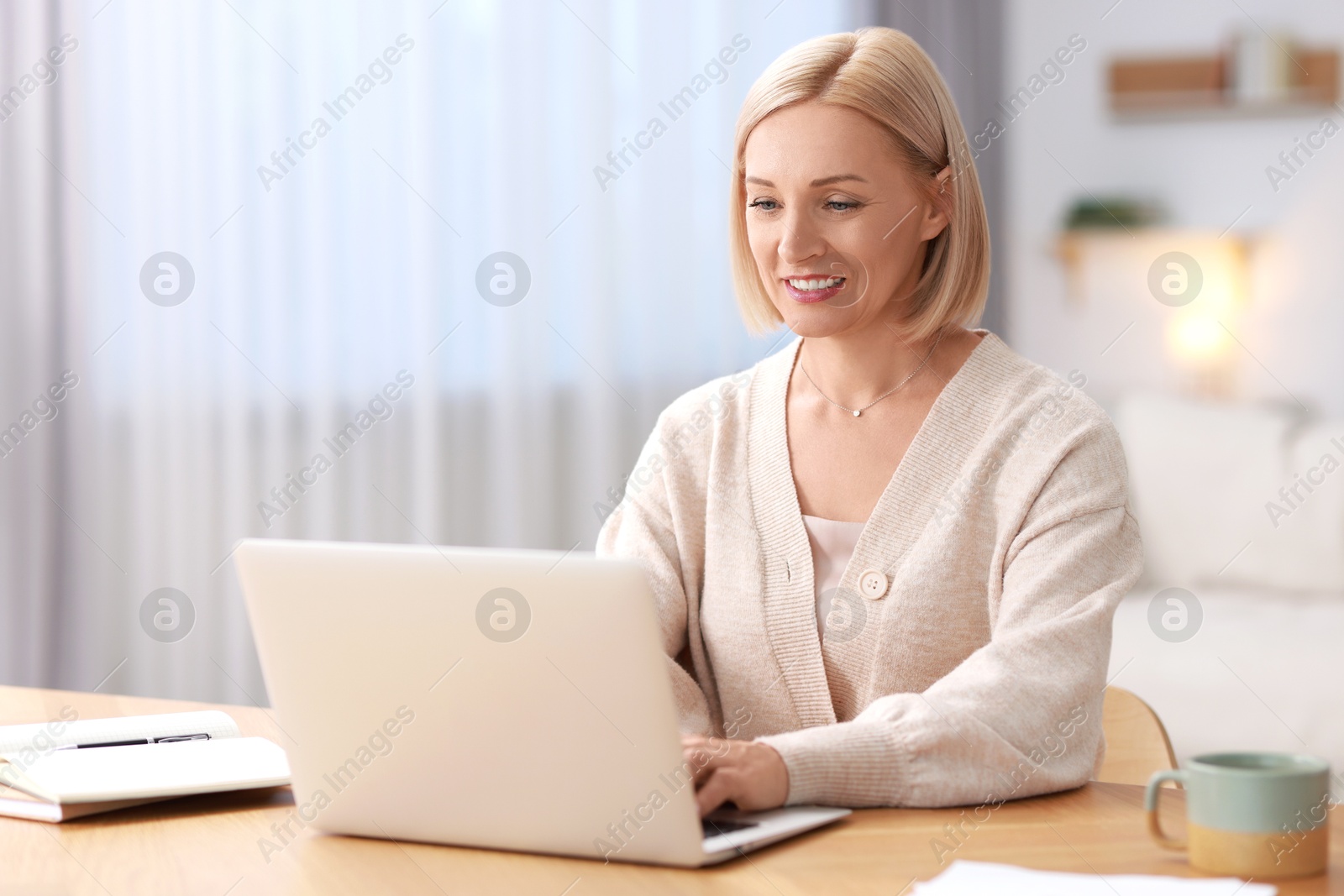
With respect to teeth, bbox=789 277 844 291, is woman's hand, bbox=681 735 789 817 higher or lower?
lower

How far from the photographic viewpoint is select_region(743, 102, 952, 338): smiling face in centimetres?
132

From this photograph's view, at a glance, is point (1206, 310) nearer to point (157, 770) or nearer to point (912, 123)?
point (912, 123)

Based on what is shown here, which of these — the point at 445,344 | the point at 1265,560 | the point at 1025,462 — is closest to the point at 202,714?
the point at 1025,462

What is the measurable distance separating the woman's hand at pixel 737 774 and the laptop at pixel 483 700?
0.05ft

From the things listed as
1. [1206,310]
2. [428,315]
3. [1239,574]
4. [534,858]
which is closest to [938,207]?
[534,858]

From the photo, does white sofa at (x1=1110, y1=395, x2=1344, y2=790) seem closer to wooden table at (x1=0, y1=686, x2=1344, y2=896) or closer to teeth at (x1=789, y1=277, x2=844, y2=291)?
teeth at (x1=789, y1=277, x2=844, y2=291)

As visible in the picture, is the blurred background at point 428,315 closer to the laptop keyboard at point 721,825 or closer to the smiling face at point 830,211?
the smiling face at point 830,211

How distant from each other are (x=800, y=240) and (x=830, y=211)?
5cm

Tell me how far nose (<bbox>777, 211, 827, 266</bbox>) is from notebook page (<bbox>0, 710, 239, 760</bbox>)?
71 centimetres

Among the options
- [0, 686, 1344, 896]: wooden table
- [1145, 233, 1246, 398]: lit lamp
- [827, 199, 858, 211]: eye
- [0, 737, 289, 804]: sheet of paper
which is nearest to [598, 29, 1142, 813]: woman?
[827, 199, 858, 211]: eye

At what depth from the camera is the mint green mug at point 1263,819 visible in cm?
80

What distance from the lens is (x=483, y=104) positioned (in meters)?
3.09

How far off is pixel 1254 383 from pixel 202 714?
11.0 ft

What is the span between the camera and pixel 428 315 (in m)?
3.02
